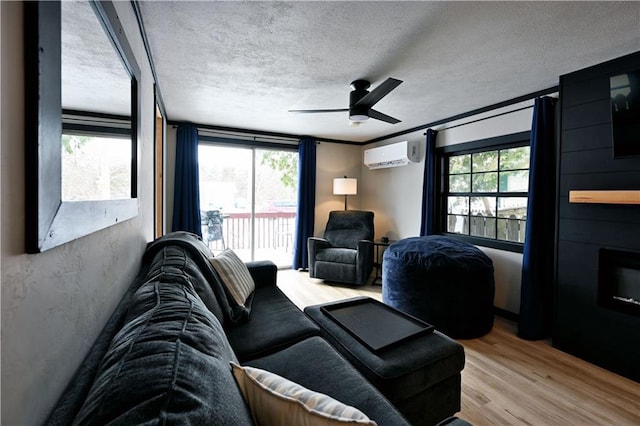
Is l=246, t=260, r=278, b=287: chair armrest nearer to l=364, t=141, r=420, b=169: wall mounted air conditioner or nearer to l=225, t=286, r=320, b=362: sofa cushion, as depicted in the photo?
l=225, t=286, r=320, b=362: sofa cushion

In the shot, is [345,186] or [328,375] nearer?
[328,375]

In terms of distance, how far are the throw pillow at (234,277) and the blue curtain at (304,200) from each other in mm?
2735

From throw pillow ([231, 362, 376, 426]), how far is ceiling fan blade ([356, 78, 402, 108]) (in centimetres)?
201

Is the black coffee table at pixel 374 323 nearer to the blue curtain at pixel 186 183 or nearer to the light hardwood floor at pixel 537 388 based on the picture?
the light hardwood floor at pixel 537 388

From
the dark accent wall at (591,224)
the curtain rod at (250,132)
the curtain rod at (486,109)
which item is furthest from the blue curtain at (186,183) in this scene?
the dark accent wall at (591,224)

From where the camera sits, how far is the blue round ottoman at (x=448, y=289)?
255 cm

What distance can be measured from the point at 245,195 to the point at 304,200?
39.4 inches

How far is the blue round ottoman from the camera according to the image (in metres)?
2.55

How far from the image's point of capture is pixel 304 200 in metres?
4.87

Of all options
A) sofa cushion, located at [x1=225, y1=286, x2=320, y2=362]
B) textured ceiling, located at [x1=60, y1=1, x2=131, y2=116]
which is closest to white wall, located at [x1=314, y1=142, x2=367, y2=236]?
sofa cushion, located at [x1=225, y1=286, x2=320, y2=362]

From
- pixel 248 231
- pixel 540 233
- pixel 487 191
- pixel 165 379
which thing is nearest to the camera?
pixel 165 379

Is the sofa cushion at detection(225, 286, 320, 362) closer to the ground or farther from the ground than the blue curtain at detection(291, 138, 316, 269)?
closer to the ground

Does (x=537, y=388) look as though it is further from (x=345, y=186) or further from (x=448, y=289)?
(x=345, y=186)

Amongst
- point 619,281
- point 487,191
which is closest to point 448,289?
point 619,281
